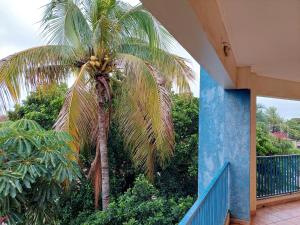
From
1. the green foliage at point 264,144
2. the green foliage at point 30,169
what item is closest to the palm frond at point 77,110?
the green foliage at point 30,169

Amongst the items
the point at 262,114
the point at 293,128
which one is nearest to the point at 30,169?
the point at 262,114

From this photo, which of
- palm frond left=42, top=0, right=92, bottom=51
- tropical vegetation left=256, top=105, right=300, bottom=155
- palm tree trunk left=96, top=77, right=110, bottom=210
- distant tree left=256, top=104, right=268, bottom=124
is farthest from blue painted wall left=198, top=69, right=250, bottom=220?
distant tree left=256, top=104, right=268, bottom=124

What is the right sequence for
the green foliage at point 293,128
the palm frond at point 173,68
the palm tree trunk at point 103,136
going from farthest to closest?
1. the green foliage at point 293,128
2. the palm tree trunk at point 103,136
3. the palm frond at point 173,68

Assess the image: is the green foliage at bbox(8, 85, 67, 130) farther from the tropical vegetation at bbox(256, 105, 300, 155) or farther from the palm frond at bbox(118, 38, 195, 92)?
the tropical vegetation at bbox(256, 105, 300, 155)

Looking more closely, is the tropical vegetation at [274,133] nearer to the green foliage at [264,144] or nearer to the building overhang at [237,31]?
the green foliage at [264,144]

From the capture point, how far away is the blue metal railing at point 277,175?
522 centimetres

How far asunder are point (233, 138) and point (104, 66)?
3.39 meters

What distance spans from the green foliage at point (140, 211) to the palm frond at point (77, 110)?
196 centimetres

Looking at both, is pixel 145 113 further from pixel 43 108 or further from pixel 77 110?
pixel 43 108

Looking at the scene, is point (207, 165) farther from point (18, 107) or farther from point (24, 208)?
point (18, 107)

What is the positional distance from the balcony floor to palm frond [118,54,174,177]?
7.88 ft

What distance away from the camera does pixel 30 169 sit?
4.54m

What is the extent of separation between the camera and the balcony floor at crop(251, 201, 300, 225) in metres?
4.19

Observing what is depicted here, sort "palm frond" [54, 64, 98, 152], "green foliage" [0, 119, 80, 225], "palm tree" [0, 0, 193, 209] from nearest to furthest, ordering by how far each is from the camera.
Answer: "green foliage" [0, 119, 80, 225]
"palm frond" [54, 64, 98, 152]
"palm tree" [0, 0, 193, 209]
